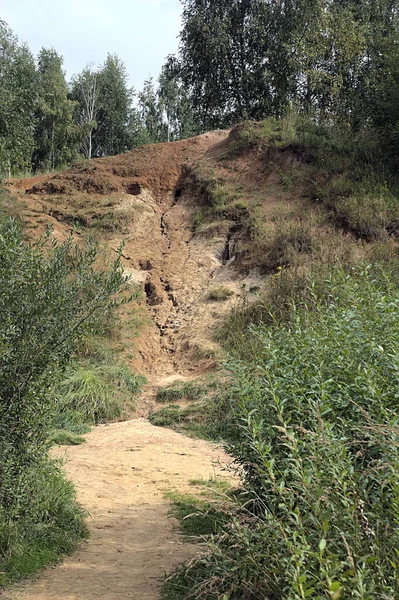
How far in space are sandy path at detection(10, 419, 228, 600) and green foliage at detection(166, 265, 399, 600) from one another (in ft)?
1.72

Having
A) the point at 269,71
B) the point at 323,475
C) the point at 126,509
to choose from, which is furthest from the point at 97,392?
the point at 269,71

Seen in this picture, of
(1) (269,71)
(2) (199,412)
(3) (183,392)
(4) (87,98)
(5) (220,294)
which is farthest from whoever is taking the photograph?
(4) (87,98)

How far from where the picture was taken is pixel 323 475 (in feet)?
9.10

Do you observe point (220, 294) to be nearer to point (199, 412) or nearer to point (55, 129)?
point (199, 412)

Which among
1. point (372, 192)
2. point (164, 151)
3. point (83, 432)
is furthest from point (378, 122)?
point (83, 432)

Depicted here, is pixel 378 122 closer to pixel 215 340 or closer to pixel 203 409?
pixel 215 340

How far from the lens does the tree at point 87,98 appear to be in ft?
133

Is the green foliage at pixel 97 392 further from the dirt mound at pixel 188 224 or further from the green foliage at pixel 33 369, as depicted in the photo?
the green foliage at pixel 33 369

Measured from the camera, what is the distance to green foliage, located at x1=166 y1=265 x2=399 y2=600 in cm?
236

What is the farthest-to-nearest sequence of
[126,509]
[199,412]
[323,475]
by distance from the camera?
[199,412]
[126,509]
[323,475]

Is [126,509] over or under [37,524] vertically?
under

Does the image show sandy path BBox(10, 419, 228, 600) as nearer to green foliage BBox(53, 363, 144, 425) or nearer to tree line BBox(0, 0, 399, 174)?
green foliage BBox(53, 363, 144, 425)

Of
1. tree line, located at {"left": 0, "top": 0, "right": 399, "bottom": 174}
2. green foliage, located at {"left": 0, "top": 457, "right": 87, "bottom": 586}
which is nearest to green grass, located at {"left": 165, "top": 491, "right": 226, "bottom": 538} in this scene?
green foliage, located at {"left": 0, "top": 457, "right": 87, "bottom": 586}

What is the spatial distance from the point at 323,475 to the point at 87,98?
138ft
